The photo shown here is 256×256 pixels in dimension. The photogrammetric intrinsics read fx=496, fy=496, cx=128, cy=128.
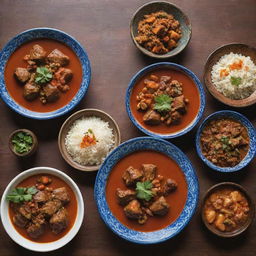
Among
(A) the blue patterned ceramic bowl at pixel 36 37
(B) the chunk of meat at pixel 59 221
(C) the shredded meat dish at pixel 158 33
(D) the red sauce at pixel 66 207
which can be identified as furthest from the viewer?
(C) the shredded meat dish at pixel 158 33

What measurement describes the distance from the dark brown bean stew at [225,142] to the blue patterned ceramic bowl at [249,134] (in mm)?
34

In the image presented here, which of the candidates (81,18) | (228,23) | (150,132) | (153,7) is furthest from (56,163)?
(228,23)

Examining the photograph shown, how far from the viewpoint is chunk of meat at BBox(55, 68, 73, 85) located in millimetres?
4906

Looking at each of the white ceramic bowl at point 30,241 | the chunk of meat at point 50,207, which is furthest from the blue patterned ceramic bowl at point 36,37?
the chunk of meat at point 50,207

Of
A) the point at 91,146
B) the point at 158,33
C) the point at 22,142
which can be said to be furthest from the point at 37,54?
the point at 158,33

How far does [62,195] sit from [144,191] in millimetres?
779

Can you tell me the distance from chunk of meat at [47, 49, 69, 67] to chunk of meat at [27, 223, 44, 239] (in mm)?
1591

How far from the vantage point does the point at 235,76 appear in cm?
495

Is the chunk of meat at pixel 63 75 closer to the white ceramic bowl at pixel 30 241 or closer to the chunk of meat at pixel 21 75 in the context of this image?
the chunk of meat at pixel 21 75

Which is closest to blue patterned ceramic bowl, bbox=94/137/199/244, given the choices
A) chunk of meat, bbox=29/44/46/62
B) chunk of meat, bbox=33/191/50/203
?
chunk of meat, bbox=33/191/50/203

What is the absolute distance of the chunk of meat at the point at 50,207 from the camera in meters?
4.65

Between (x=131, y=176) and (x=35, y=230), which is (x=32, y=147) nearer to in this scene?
(x=35, y=230)

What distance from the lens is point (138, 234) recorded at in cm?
472

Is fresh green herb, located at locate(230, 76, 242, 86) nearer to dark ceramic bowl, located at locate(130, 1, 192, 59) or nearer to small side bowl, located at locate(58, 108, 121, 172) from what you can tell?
dark ceramic bowl, located at locate(130, 1, 192, 59)
